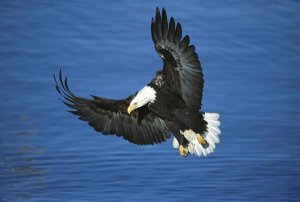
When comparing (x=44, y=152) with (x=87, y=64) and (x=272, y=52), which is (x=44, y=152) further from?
(x=272, y=52)

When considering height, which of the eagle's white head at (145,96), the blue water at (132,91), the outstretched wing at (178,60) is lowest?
the blue water at (132,91)

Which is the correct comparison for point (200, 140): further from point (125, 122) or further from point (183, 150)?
point (125, 122)

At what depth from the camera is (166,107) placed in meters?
8.21

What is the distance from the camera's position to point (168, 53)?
26.1 feet

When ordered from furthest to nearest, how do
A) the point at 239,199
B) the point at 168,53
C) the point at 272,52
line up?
the point at 272,52
the point at 239,199
the point at 168,53

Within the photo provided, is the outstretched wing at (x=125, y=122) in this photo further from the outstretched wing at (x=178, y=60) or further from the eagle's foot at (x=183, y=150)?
A: the outstretched wing at (x=178, y=60)

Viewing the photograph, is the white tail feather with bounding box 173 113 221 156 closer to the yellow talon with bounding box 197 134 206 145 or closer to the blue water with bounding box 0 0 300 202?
the yellow talon with bounding box 197 134 206 145

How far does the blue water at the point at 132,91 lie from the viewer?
892cm

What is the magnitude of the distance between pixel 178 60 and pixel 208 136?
76cm

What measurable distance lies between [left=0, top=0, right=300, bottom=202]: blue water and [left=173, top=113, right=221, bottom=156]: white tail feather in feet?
1.48

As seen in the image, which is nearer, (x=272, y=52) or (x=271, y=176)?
(x=271, y=176)

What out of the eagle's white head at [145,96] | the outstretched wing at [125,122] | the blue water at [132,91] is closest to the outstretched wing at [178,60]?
the eagle's white head at [145,96]

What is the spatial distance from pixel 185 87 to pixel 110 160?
1382 mm

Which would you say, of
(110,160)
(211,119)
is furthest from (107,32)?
(211,119)
